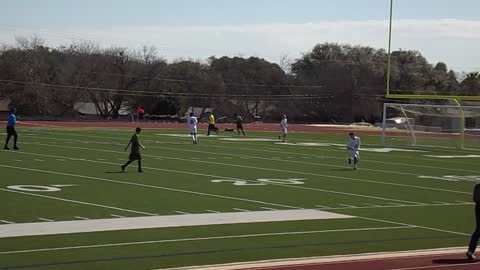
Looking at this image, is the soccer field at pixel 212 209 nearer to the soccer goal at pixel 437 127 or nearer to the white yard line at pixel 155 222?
the white yard line at pixel 155 222

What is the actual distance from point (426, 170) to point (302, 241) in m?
15.5

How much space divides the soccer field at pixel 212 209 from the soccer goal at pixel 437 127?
43.8 ft

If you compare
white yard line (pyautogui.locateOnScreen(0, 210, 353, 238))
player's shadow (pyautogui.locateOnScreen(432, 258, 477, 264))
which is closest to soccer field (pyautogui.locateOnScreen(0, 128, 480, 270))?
white yard line (pyautogui.locateOnScreen(0, 210, 353, 238))

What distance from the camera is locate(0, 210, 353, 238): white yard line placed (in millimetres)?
11883

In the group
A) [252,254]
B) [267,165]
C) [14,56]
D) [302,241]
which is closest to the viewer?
[252,254]

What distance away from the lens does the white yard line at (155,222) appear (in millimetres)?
11883

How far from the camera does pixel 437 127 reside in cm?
4172

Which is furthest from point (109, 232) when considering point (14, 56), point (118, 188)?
point (14, 56)

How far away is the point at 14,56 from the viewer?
8844cm

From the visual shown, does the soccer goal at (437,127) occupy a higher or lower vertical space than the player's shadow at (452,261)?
higher

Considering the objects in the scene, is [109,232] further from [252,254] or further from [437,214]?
[437,214]

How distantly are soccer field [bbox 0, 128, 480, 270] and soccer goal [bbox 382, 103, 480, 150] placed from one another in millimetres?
13337

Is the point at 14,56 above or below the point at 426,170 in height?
above

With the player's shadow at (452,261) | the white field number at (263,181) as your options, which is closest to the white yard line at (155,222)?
the player's shadow at (452,261)
